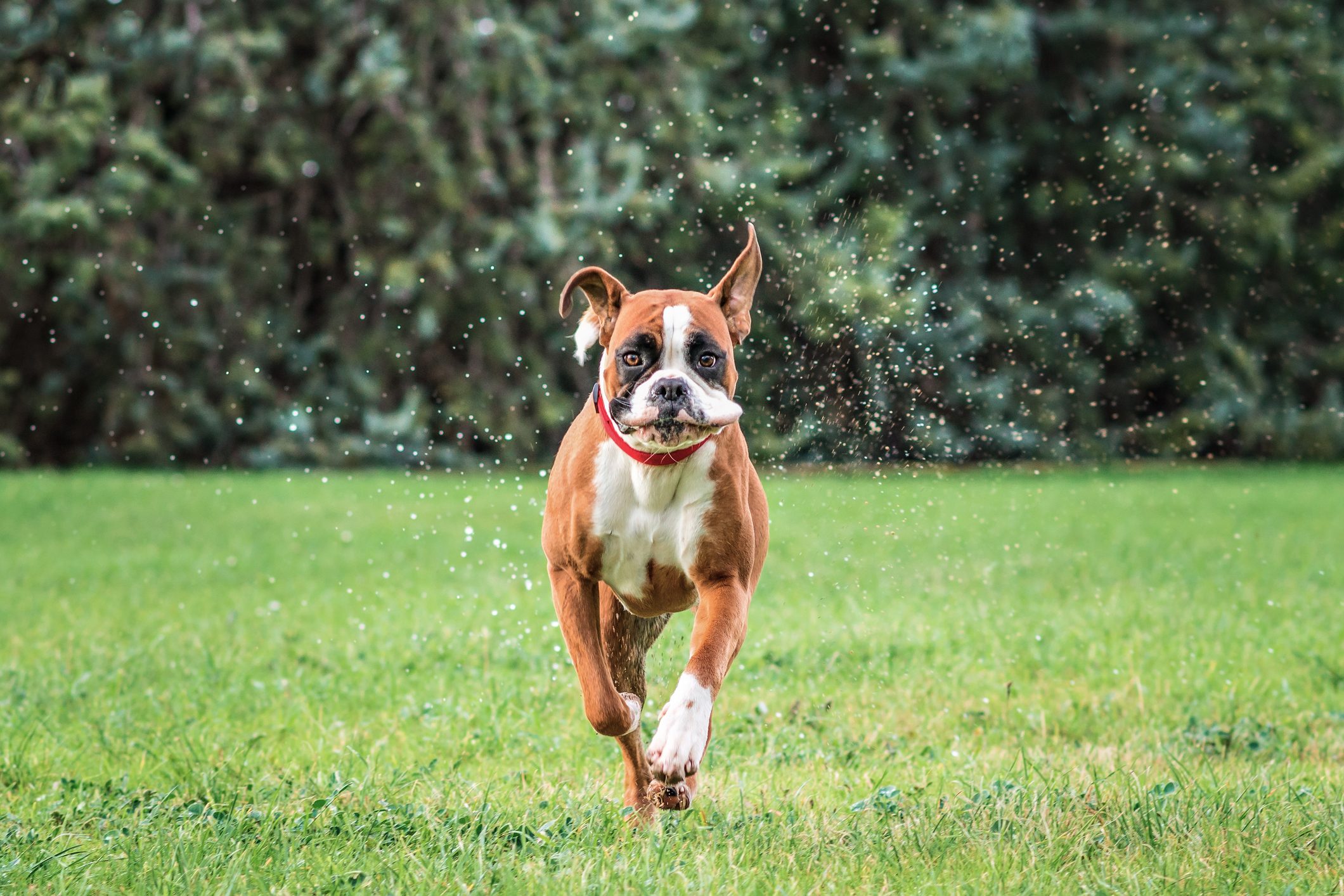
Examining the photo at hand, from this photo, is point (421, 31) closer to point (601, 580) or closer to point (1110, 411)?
point (1110, 411)

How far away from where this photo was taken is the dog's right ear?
2988 mm

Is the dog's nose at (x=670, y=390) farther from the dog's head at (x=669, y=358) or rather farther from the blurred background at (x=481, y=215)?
the blurred background at (x=481, y=215)

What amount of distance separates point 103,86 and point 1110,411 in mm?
10274

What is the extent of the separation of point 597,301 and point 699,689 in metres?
0.92

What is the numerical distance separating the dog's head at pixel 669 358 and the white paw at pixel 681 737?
496 mm

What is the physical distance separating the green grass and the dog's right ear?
3.61 feet

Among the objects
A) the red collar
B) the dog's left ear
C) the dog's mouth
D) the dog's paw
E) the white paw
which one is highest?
the dog's left ear

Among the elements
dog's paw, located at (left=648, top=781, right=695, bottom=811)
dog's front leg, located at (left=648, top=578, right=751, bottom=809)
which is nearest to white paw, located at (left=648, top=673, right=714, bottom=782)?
dog's front leg, located at (left=648, top=578, right=751, bottom=809)

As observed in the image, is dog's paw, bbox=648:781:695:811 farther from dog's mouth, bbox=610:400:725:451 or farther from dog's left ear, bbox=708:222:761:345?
dog's left ear, bbox=708:222:761:345

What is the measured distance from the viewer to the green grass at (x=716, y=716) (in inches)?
113

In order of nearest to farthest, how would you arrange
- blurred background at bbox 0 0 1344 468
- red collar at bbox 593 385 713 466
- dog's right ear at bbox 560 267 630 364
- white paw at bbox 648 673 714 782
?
white paw at bbox 648 673 714 782 → red collar at bbox 593 385 713 466 → dog's right ear at bbox 560 267 630 364 → blurred background at bbox 0 0 1344 468

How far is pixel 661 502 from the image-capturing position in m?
2.95

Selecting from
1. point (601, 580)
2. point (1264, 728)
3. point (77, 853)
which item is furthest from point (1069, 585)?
point (77, 853)

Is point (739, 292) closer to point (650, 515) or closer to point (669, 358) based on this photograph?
point (669, 358)
